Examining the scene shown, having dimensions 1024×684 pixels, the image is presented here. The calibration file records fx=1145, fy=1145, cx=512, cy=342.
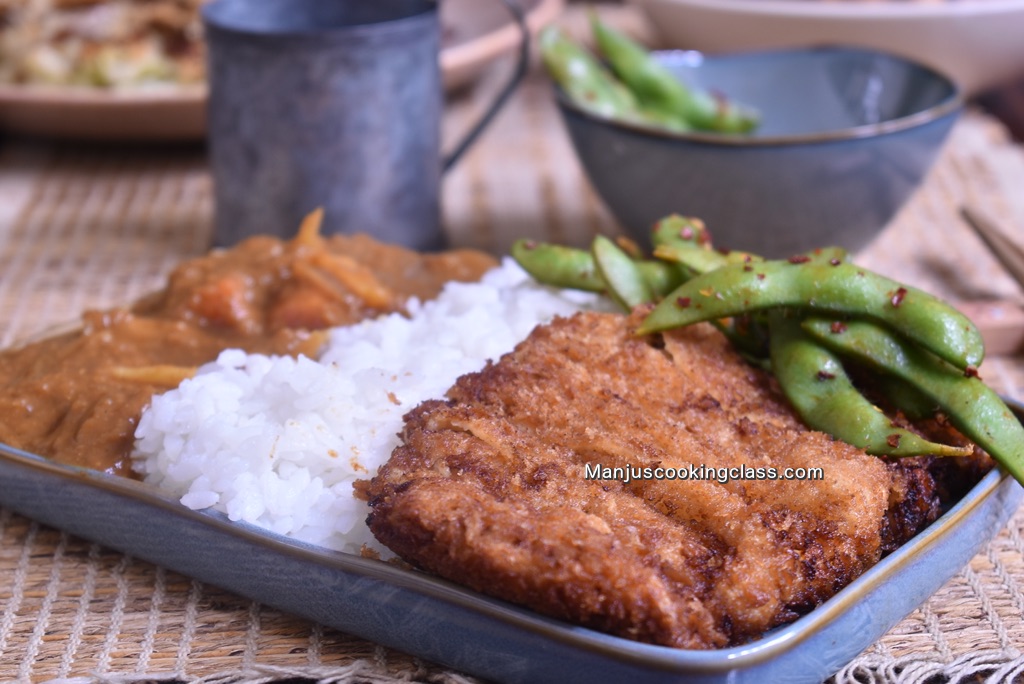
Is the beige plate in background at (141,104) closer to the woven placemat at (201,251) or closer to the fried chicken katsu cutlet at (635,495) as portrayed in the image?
the woven placemat at (201,251)

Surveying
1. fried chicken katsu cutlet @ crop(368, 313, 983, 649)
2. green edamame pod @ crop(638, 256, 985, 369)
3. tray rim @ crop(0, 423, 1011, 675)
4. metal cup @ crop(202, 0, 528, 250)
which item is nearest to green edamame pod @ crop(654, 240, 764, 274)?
green edamame pod @ crop(638, 256, 985, 369)

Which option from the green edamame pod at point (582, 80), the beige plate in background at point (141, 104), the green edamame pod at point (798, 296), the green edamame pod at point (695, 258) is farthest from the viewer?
the beige plate in background at point (141, 104)

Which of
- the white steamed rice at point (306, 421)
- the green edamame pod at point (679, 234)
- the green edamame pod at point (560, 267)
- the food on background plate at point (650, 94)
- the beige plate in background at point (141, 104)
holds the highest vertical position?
the green edamame pod at point (679, 234)

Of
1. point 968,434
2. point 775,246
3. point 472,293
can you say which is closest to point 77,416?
point 472,293

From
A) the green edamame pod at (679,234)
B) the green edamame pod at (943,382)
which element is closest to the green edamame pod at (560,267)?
the green edamame pod at (679,234)

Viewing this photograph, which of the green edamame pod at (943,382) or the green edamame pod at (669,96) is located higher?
the green edamame pod at (943,382)

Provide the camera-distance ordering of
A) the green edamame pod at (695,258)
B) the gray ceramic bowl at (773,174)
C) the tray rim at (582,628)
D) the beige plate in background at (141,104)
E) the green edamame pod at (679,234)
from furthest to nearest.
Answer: the beige plate in background at (141,104) → the gray ceramic bowl at (773,174) → the green edamame pod at (679,234) → the green edamame pod at (695,258) → the tray rim at (582,628)

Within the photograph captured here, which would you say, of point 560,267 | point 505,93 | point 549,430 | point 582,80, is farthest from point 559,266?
point 505,93
